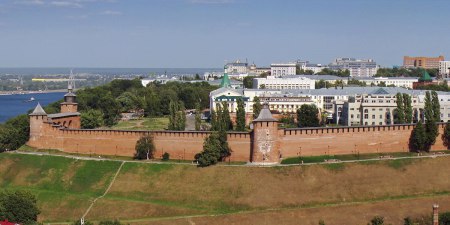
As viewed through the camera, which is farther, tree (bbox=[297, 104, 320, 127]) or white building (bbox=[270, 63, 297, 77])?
white building (bbox=[270, 63, 297, 77])

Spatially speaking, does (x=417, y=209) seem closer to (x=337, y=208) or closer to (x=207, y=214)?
(x=337, y=208)

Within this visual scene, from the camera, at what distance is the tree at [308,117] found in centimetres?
6906

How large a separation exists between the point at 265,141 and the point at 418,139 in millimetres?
12165

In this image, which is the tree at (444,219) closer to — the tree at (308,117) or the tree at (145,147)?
the tree at (145,147)

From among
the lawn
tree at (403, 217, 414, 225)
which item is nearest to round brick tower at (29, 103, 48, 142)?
the lawn

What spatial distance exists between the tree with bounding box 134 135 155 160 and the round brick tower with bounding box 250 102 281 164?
8600 millimetres

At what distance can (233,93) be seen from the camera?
292ft

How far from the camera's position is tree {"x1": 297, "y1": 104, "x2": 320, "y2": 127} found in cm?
6906

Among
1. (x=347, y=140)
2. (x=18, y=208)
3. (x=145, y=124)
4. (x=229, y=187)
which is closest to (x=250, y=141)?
(x=229, y=187)

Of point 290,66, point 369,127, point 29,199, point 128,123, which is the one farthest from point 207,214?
point 290,66

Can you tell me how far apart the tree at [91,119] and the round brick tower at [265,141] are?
72.5ft

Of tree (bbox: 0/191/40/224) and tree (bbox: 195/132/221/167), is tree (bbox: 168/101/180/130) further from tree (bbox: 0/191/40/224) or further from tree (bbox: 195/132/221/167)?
tree (bbox: 0/191/40/224)

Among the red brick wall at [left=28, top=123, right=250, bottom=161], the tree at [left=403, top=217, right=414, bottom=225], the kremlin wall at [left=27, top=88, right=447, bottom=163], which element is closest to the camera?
the tree at [left=403, top=217, right=414, bottom=225]

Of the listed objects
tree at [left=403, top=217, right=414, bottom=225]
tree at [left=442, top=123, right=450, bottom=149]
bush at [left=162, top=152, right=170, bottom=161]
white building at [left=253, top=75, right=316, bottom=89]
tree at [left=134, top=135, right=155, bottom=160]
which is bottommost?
tree at [left=403, top=217, right=414, bottom=225]
